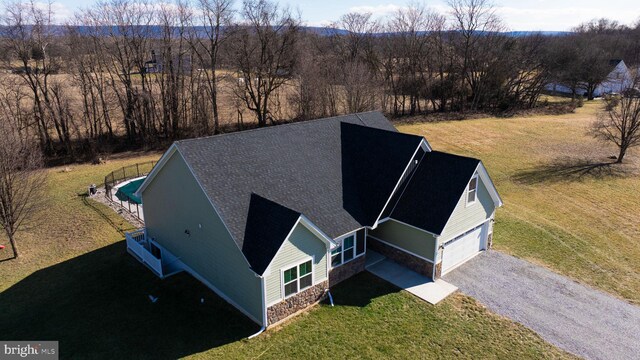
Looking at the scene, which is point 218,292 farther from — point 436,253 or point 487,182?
point 487,182

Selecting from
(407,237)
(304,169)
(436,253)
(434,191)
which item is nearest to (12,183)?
(304,169)

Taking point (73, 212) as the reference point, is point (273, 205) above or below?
above

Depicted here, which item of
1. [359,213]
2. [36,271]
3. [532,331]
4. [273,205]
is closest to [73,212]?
[36,271]

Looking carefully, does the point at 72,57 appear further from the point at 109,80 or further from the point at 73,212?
the point at 73,212

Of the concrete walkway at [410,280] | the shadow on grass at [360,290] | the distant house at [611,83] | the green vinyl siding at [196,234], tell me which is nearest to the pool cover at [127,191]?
the green vinyl siding at [196,234]

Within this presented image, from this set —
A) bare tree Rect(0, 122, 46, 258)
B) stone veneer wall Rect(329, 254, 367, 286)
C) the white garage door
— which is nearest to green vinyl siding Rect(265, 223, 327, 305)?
stone veneer wall Rect(329, 254, 367, 286)

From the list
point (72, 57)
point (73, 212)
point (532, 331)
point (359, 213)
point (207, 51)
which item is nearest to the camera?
point (532, 331)
